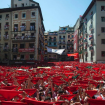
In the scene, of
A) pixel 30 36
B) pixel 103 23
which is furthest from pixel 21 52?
pixel 103 23

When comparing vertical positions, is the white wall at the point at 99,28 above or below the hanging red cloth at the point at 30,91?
above

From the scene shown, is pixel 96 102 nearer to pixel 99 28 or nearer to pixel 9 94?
pixel 9 94

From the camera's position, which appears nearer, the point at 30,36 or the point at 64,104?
the point at 64,104

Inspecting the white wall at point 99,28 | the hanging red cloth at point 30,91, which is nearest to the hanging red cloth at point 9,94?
the hanging red cloth at point 30,91

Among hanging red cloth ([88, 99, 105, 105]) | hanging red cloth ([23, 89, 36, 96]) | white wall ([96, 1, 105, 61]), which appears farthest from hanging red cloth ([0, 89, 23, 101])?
white wall ([96, 1, 105, 61])

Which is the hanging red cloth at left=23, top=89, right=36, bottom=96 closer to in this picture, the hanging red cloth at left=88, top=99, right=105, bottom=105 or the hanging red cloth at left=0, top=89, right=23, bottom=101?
the hanging red cloth at left=0, top=89, right=23, bottom=101

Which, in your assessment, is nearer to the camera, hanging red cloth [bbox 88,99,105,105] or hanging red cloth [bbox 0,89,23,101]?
hanging red cloth [bbox 88,99,105,105]

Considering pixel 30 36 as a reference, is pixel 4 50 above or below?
below

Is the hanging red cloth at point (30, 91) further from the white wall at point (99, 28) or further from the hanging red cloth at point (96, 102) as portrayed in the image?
the white wall at point (99, 28)

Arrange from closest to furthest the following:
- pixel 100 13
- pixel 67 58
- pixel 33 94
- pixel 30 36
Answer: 1. pixel 33 94
2. pixel 100 13
3. pixel 30 36
4. pixel 67 58

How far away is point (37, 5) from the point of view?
143 ft

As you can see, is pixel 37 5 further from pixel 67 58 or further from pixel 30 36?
pixel 67 58

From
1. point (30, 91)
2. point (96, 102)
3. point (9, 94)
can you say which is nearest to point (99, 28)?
point (30, 91)

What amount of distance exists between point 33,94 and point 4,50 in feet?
129
